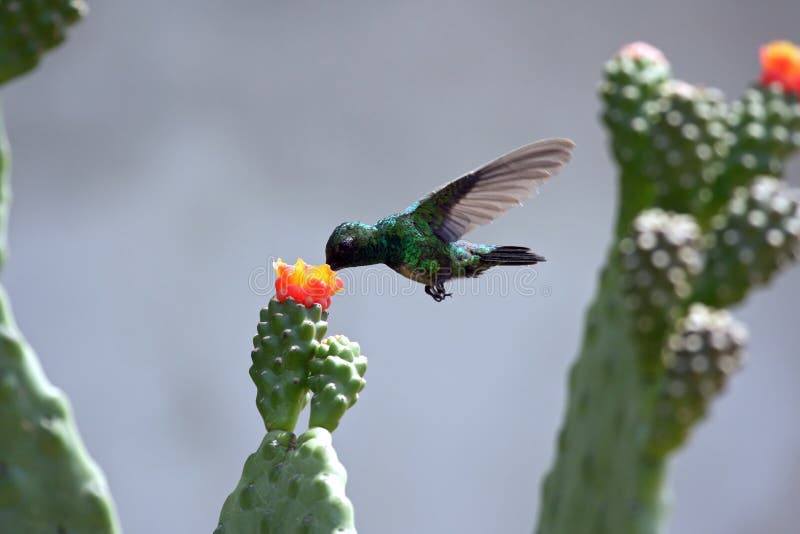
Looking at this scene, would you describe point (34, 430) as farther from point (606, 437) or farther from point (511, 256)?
point (511, 256)

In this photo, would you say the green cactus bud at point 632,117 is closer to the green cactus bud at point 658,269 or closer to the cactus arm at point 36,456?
the green cactus bud at point 658,269

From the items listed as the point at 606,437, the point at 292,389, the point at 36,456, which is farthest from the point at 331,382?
the point at 606,437

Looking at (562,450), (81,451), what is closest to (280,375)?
(81,451)

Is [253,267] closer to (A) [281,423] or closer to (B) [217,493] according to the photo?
(B) [217,493]

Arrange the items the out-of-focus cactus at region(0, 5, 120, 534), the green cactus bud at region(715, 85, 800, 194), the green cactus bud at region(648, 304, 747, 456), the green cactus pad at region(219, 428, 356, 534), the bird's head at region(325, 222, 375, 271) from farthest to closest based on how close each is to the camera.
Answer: the bird's head at region(325, 222, 375, 271) < the green cactus pad at region(219, 428, 356, 534) < the out-of-focus cactus at region(0, 5, 120, 534) < the green cactus bud at region(715, 85, 800, 194) < the green cactus bud at region(648, 304, 747, 456)

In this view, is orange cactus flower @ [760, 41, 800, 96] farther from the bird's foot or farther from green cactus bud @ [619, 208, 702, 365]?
the bird's foot

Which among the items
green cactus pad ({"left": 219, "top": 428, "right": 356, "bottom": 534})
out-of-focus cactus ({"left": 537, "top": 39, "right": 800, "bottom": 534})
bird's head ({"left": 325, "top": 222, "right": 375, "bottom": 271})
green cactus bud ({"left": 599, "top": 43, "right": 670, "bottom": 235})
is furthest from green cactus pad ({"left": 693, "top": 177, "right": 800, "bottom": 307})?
bird's head ({"left": 325, "top": 222, "right": 375, "bottom": 271})

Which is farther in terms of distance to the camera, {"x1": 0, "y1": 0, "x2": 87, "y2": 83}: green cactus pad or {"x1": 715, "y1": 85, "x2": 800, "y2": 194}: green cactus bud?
{"x1": 0, "y1": 0, "x2": 87, "y2": 83}: green cactus pad
